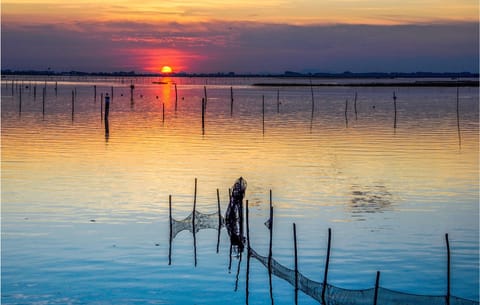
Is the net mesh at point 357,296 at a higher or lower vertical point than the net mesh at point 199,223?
lower

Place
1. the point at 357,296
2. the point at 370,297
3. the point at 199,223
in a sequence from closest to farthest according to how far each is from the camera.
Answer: the point at 370,297
the point at 357,296
the point at 199,223

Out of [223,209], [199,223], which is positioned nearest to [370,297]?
[199,223]

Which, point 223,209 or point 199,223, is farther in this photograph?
point 223,209

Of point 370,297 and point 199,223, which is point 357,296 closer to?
point 370,297

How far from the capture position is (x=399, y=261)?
55.8ft

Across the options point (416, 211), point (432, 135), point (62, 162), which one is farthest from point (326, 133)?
point (416, 211)

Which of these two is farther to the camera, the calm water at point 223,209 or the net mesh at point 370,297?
the calm water at point 223,209

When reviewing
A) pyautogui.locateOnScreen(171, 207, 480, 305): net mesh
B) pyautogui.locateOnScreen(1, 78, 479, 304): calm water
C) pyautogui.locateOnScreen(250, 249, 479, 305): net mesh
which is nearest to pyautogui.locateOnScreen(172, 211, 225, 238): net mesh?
pyautogui.locateOnScreen(1, 78, 479, 304): calm water

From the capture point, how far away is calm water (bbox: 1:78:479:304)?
15.3 meters

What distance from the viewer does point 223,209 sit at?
70.9ft

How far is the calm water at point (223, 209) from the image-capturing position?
15.3 metres

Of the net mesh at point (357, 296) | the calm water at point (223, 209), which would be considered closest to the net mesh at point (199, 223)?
the calm water at point (223, 209)

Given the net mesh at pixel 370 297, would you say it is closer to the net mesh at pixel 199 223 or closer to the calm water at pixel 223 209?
the calm water at pixel 223 209

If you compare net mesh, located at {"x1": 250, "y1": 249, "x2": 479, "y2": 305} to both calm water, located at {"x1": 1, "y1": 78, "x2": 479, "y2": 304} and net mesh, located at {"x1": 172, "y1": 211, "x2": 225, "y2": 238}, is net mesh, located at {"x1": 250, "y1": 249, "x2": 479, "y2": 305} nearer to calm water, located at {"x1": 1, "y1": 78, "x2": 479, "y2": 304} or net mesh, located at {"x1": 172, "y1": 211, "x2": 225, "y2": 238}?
calm water, located at {"x1": 1, "y1": 78, "x2": 479, "y2": 304}
